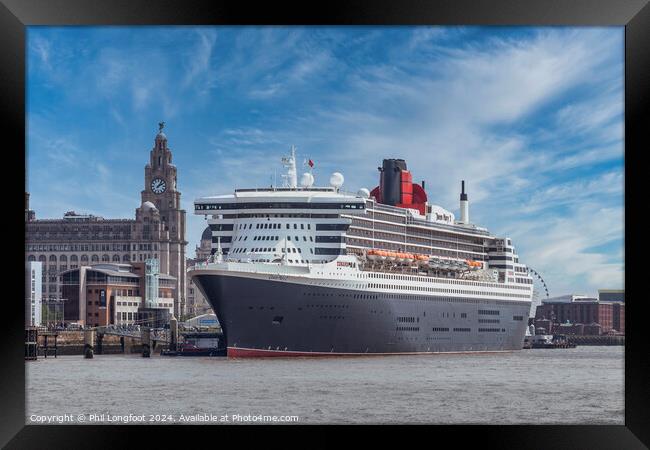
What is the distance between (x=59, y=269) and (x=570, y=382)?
2467 inches

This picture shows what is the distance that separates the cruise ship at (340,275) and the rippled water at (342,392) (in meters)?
1.07

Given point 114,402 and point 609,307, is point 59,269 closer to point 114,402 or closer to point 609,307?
point 609,307

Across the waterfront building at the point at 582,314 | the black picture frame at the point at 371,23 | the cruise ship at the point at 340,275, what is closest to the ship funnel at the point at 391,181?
the cruise ship at the point at 340,275

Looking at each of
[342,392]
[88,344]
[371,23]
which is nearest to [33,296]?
[88,344]

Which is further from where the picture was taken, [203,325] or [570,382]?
[203,325]

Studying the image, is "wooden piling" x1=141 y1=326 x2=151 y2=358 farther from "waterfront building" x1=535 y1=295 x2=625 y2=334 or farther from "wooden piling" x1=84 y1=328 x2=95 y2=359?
"waterfront building" x1=535 y1=295 x2=625 y2=334

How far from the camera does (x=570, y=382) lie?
1200 inches

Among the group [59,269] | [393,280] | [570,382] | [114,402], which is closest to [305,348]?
[393,280]

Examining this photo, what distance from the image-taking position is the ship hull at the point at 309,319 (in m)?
34.1

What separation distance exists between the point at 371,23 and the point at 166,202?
88.2 meters

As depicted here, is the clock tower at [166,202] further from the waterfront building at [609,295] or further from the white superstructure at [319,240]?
the white superstructure at [319,240]

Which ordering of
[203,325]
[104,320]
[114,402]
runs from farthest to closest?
[203,325]
[104,320]
[114,402]

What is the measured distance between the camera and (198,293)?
325 ft

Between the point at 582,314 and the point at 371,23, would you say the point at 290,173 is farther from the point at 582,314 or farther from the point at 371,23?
the point at 582,314
